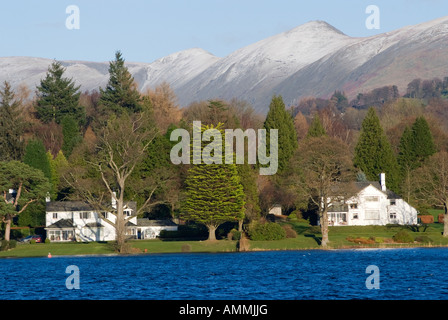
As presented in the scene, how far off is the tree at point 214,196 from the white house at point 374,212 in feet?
66.8

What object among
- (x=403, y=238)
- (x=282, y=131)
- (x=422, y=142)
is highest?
(x=282, y=131)

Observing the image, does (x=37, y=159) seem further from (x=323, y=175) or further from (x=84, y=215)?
(x=323, y=175)

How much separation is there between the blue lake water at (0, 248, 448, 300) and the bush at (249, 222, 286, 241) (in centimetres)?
952

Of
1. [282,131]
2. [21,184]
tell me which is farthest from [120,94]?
[21,184]

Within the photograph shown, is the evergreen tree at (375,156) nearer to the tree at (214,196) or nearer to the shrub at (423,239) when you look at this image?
the shrub at (423,239)

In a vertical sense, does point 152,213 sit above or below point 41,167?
below

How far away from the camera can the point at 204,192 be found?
94.4 metres

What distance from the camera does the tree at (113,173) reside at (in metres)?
88.1

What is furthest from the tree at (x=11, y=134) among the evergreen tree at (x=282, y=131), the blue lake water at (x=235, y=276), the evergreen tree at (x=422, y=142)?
the evergreen tree at (x=422, y=142)

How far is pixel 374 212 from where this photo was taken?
111 m

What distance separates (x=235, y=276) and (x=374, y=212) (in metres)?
55.6
